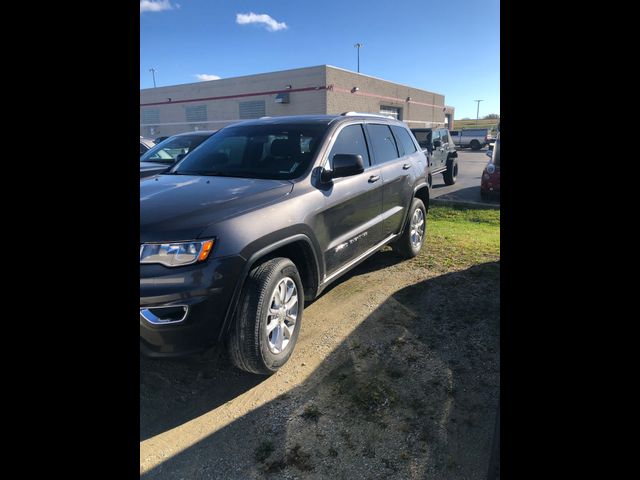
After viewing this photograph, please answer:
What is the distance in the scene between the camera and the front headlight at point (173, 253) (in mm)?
2496

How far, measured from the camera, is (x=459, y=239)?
6883 millimetres

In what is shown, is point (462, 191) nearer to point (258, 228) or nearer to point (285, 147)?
point (285, 147)

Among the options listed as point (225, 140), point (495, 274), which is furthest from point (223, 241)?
point (495, 274)

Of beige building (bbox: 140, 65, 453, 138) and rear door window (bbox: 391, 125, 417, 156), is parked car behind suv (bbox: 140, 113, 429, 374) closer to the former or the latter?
rear door window (bbox: 391, 125, 417, 156)

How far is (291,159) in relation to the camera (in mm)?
3781

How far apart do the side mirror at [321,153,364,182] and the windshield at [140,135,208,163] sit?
4.88 m

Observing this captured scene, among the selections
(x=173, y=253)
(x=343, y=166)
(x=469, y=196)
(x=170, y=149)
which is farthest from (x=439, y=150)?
(x=173, y=253)

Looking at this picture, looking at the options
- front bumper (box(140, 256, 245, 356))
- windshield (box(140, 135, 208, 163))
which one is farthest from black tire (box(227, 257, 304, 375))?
windshield (box(140, 135, 208, 163))

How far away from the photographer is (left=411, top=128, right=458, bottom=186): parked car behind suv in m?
12.8

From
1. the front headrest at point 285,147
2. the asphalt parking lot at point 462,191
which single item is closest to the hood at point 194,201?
the front headrest at point 285,147

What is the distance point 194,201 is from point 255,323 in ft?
2.95

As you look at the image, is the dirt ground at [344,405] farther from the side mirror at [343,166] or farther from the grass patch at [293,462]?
the side mirror at [343,166]
